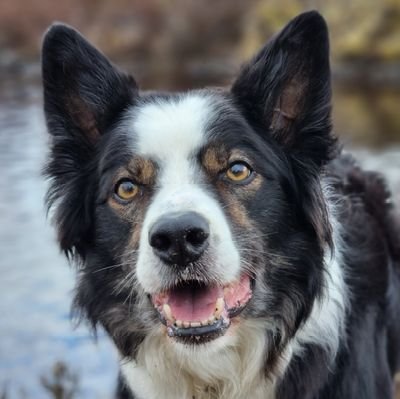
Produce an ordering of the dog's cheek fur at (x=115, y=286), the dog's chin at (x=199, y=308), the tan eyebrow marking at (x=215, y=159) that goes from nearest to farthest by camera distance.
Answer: the dog's chin at (x=199, y=308)
the tan eyebrow marking at (x=215, y=159)
the dog's cheek fur at (x=115, y=286)

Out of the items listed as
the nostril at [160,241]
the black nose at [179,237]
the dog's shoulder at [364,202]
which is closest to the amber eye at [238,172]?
the black nose at [179,237]

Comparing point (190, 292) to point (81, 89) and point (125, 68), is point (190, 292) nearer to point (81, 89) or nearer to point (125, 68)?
point (81, 89)

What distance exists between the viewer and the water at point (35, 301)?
5.64 meters

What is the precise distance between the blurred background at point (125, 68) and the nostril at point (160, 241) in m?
1.56

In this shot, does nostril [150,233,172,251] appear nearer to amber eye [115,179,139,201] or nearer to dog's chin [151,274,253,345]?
dog's chin [151,274,253,345]

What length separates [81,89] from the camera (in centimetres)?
392

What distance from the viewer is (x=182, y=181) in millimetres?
3469

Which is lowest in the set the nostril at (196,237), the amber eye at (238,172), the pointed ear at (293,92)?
the nostril at (196,237)

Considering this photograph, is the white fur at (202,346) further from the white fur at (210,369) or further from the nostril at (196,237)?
the nostril at (196,237)

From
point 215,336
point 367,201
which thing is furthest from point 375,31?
point 215,336

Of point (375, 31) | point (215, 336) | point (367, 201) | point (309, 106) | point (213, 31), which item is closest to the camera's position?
point (215, 336)

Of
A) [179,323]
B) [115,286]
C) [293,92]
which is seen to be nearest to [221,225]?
[179,323]

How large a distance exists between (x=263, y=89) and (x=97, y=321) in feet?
5.14

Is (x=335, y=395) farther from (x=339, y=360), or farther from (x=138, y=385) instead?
(x=138, y=385)
